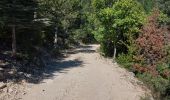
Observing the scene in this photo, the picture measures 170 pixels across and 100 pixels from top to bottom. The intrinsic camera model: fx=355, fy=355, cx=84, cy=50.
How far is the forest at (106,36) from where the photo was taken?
73.5 ft

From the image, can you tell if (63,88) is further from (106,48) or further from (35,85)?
(106,48)

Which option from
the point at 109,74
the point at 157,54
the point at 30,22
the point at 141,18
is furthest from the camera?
the point at 141,18

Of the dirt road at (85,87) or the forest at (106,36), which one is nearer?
the dirt road at (85,87)

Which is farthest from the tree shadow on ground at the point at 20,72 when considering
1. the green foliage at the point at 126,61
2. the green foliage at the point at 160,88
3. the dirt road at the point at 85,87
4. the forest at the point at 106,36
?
the green foliage at the point at 126,61

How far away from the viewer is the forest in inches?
882

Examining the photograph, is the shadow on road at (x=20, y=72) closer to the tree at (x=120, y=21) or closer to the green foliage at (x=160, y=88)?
the green foliage at (x=160, y=88)

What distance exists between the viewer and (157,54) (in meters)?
23.0

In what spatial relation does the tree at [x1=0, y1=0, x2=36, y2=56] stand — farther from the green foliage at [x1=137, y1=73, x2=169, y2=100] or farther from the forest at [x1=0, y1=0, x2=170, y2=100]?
the green foliage at [x1=137, y1=73, x2=169, y2=100]

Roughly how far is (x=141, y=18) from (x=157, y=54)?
13841 mm

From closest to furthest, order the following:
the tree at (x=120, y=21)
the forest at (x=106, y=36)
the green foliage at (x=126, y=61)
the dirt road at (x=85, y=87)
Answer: the dirt road at (x=85, y=87) < the forest at (x=106, y=36) < the green foliage at (x=126, y=61) < the tree at (x=120, y=21)

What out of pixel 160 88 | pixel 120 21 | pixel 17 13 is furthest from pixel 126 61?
pixel 17 13

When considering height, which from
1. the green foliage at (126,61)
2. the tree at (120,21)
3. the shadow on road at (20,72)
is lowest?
the green foliage at (126,61)

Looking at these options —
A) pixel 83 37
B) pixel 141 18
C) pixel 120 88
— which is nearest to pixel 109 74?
pixel 120 88

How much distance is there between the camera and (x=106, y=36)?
132 ft
